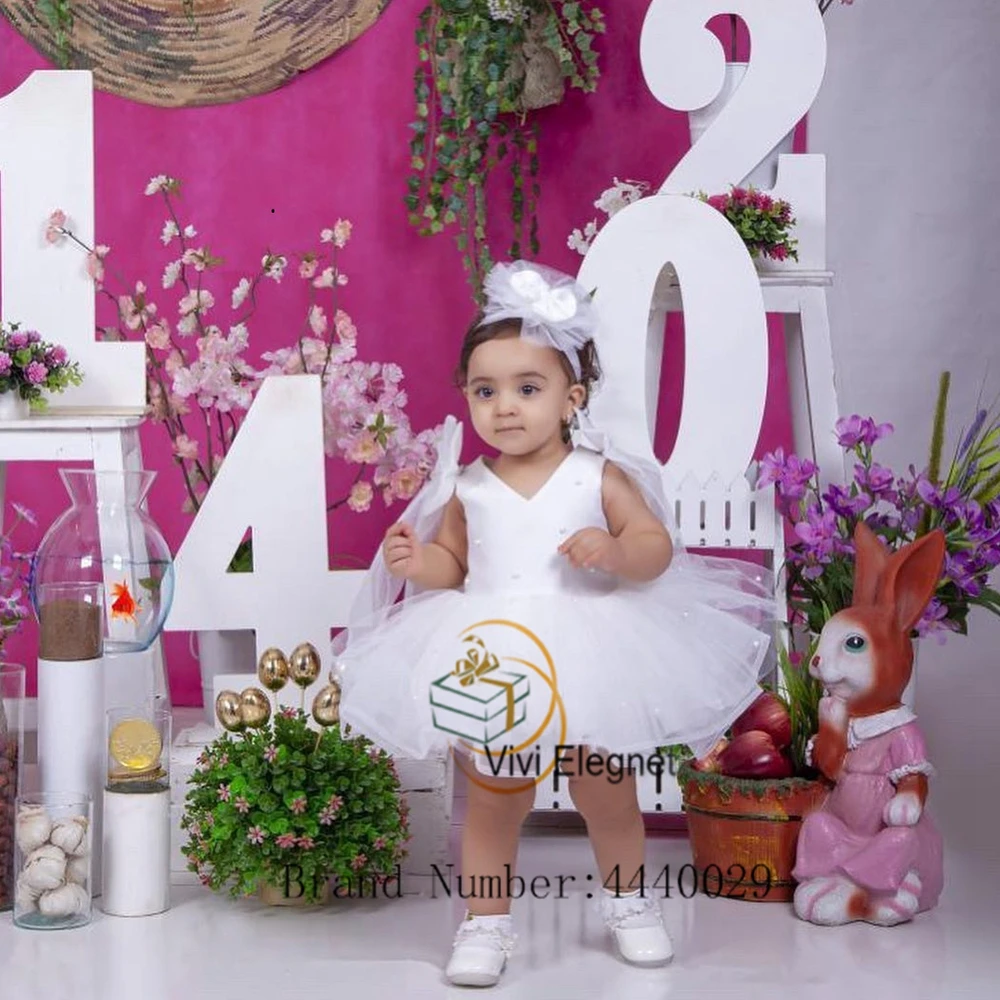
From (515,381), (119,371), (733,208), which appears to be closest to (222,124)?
(119,371)

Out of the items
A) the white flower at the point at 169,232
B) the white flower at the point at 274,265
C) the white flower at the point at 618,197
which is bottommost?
the white flower at the point at 274,265

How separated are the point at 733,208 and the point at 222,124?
1065 mm

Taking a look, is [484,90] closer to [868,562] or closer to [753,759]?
[868,562]

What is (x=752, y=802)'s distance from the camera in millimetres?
2287

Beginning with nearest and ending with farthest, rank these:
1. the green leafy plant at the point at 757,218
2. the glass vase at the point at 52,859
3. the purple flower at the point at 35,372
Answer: the glass vase at the point at 52,859, the purple flower at the point at 35,372, the green leafy plant at the point at 757,218

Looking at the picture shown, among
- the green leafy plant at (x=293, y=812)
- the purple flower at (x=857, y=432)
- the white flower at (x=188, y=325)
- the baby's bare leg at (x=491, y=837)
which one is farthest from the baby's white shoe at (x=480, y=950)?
the white flower at (x=188, y=325)

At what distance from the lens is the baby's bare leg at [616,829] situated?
2051 mm

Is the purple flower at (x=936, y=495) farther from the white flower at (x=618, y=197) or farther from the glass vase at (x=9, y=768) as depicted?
the glass vase at (x=9, y=768)

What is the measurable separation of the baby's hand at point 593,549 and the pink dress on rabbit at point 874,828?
503 mm

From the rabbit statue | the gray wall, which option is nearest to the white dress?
the rabbit statue

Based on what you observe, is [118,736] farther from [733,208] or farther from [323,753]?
[733,208]

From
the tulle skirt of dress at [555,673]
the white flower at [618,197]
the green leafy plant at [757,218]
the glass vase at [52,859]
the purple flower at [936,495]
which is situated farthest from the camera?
the white flower at [618,197]

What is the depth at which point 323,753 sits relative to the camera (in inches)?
88.4
